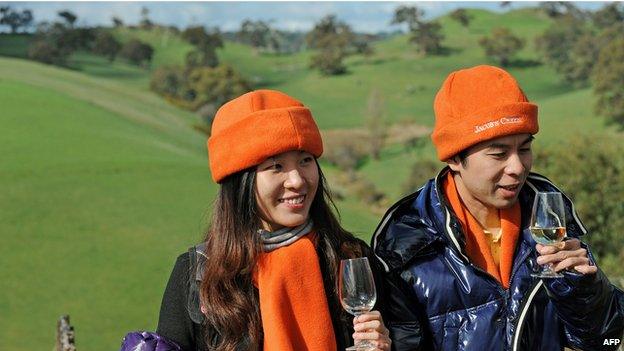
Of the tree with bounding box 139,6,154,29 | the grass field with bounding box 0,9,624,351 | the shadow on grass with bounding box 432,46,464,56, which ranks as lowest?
the grass field with bounding box 0,9,624,351

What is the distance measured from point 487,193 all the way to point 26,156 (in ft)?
139

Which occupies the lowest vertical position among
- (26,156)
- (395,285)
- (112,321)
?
(112,321)

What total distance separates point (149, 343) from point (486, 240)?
1578 mm

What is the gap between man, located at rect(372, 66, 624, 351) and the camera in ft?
15.1

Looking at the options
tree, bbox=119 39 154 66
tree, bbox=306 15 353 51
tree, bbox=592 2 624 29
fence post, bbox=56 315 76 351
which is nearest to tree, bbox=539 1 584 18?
tree, bbox=592 2 624 29

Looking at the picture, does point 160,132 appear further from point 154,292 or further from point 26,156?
point 154,292

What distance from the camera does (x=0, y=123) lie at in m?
50.8

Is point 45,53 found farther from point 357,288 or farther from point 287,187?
point 357,288

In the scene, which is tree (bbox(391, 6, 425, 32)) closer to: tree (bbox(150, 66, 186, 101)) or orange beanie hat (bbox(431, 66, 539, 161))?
tree (bbox(150, 66, 186, 101))

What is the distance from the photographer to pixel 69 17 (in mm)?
104812

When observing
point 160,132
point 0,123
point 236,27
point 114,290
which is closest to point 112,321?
point 114,290

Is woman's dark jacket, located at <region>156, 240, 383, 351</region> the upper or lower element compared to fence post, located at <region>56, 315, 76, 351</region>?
upper

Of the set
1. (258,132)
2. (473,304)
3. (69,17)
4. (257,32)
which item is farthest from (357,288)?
(257,32)

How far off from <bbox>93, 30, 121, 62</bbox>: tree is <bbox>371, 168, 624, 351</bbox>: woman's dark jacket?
105201mm
